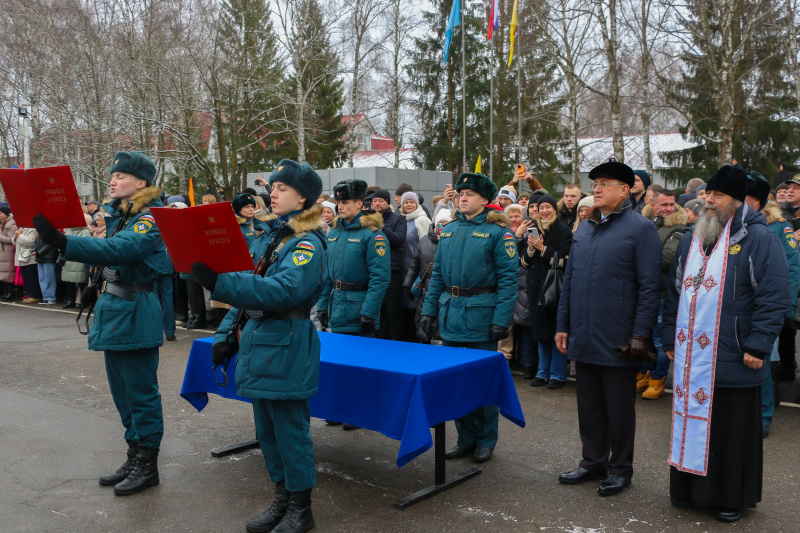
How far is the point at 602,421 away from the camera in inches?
191

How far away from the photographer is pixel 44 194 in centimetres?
428

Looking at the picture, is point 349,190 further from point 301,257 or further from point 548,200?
point 301,257

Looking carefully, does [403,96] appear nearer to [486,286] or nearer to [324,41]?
[324,41]

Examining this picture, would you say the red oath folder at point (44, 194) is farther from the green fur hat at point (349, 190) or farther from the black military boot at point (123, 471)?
the green fur hat at point (349, 190)

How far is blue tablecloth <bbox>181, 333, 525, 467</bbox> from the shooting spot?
13.8 ft

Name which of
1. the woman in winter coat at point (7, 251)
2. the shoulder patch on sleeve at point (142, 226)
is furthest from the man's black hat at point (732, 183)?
the woman in winter coat at point (7, 251)

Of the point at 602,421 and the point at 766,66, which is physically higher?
the point at 766,66

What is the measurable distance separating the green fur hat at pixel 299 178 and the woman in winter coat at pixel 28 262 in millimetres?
12558

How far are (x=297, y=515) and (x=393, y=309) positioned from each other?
4.46 metres

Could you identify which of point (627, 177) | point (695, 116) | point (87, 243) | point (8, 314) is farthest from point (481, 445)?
point (695, 116)

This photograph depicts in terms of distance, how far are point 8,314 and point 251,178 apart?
25.3 ft

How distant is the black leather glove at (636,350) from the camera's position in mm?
4492

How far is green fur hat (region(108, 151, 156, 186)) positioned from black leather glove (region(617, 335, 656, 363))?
10.9ft

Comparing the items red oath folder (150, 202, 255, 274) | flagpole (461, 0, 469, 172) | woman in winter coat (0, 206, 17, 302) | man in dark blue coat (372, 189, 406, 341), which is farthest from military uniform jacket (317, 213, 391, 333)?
flagpole (461, 0, 469, 172)
